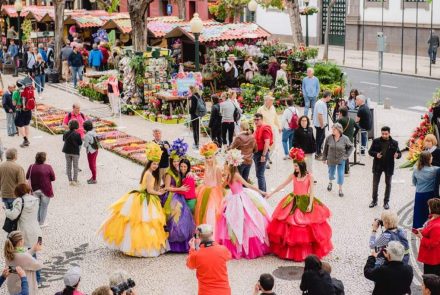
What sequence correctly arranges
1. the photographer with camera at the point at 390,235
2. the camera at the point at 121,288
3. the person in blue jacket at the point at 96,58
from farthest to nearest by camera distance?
1. the person in blue jacket at the point at 96,58
2. the photographer with camera at the point at 390,235
3. the camera at the point at 121,288

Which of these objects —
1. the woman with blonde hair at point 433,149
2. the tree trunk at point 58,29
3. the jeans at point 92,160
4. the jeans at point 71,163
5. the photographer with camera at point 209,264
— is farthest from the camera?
the tree trunk at point 58,29

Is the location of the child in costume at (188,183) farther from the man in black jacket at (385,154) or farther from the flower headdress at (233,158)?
the man in black jacket at (385,154)

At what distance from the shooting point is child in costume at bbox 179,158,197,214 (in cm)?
1161

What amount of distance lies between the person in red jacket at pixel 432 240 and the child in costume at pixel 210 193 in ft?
10.9

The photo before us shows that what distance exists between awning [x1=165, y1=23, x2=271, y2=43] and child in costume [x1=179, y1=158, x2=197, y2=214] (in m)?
17.4

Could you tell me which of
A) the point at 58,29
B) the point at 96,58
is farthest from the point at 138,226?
the point at 58,29

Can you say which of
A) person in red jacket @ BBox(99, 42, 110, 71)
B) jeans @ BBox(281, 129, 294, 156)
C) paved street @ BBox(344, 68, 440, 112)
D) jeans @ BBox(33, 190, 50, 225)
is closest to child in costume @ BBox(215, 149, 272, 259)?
jeans @ BBox(33, 190, 50, 225)

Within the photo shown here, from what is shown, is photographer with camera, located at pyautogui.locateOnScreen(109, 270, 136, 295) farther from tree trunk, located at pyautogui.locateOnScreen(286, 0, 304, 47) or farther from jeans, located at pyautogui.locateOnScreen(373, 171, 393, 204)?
tree trunk, located at pyautogui.locateOnScreen(286, 0, 304, 47)

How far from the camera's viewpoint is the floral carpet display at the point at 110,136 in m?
18.5

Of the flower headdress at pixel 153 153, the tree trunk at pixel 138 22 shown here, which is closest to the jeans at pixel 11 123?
the tree trunk at pixel 138 22

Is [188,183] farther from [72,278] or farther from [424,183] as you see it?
[72,278]

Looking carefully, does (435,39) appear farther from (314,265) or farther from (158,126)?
(314,265)

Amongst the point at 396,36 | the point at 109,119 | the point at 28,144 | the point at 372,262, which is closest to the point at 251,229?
the point at 372,262

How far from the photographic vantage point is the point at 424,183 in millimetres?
12070
